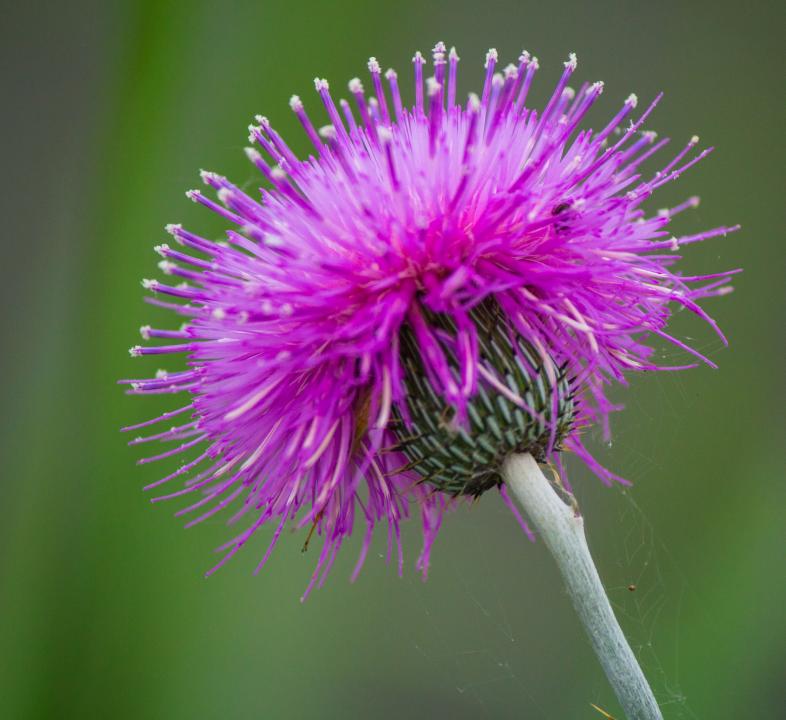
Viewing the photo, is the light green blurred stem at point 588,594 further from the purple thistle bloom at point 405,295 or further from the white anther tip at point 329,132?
the white anther tip at point 329,132

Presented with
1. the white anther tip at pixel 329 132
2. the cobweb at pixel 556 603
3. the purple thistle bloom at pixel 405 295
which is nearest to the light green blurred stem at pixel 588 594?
the purple thistle bloom at pixel 405 295

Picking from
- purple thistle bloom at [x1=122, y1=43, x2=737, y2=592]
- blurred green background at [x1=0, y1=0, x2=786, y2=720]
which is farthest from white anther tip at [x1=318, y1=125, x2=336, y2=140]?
blurred green background at [x1=0, y1=0, x2=786, y2=720]

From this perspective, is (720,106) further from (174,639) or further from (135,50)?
(174,639)

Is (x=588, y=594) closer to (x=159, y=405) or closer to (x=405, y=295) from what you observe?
(x=405, y=295)

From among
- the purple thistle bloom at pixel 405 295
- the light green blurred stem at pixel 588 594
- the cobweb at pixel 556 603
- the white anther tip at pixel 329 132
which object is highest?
the white anther tip at pixel 329 132

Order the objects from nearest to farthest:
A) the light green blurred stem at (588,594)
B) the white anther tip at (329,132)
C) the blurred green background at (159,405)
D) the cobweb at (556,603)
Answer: the light green blurred stem at (588,594) < the white anther tip at (329,132) < the cobweb at (556,603) < the blurred green background at (159,405)

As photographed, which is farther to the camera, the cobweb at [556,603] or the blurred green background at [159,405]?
the blurred green background at [159,405]

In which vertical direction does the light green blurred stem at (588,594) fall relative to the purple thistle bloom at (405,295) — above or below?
below

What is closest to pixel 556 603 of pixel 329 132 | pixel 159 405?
pixel 159 405
